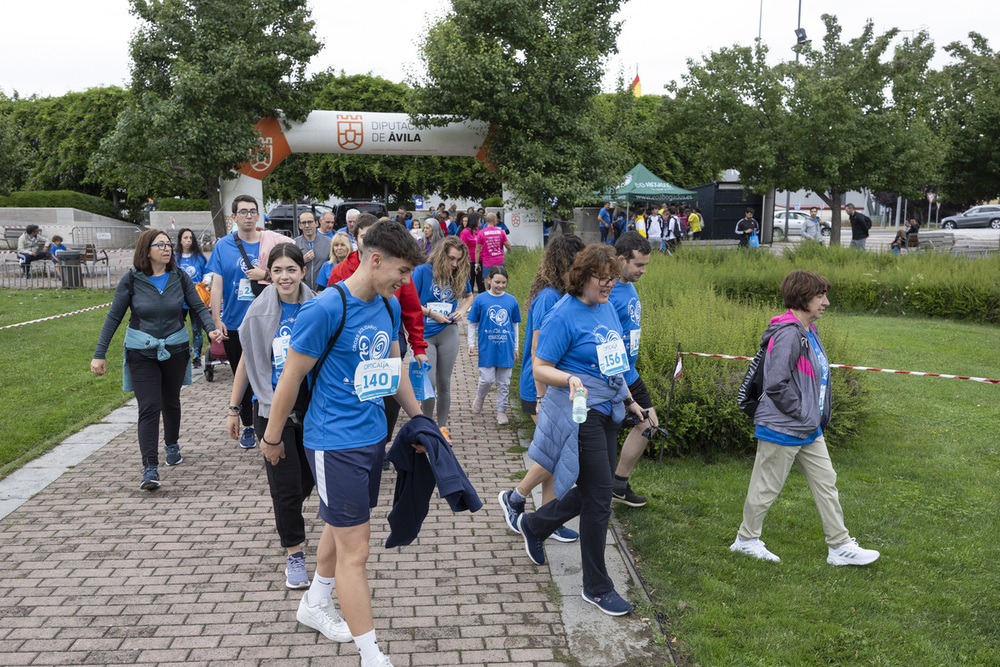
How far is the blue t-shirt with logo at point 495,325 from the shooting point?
7.52m

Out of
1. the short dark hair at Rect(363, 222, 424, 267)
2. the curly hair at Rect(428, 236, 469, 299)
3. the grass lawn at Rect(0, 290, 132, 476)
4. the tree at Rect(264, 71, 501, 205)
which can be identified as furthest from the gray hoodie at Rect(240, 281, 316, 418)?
the tree at Rect(264, 71, 501, 205)

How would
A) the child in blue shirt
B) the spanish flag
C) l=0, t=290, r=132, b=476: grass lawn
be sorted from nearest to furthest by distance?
l=0, t=290, r=132, b=476: grass lawn < the child in blue shirt < the spanish flag

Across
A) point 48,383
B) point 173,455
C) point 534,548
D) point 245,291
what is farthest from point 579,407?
point 48,383

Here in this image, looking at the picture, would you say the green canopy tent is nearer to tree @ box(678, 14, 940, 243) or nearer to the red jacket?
tree @ box(678, 14, 940, 243)

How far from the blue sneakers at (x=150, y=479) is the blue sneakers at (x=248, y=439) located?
1.08 meters

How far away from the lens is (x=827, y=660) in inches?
143

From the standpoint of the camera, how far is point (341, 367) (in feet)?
10.4

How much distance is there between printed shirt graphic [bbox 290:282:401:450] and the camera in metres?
3.10

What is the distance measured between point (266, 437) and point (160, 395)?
113 inches

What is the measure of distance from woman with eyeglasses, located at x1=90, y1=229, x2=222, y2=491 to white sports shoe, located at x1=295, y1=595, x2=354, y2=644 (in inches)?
96.5

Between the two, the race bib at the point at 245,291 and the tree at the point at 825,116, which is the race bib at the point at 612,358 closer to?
the race bib at the point at 245,291

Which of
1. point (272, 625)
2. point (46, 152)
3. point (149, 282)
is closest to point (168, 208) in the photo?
point (46, 152)

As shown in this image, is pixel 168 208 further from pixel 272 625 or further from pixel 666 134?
pixel 272 625

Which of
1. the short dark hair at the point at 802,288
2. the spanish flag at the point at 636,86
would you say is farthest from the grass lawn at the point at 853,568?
the spanish flag at the point at 636,86
